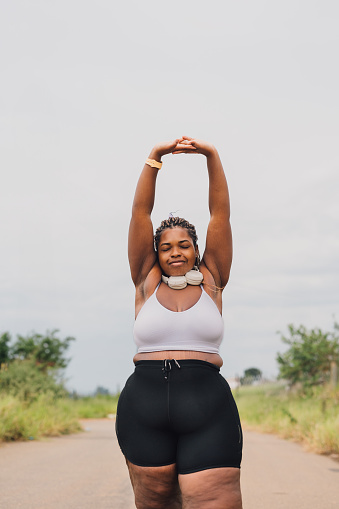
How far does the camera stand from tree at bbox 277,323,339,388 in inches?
827

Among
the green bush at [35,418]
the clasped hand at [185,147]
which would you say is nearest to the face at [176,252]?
the clasped hand at [185,147]

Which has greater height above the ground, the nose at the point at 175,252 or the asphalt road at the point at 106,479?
the nose at the point at 175,252

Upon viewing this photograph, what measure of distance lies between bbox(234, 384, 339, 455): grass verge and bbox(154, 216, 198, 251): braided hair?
304 inches

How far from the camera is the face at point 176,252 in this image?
361 centimetres

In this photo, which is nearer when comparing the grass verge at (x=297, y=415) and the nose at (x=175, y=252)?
the nose at (x=175, y=252)

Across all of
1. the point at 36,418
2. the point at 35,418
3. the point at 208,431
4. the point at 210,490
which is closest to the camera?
the point at 210,490

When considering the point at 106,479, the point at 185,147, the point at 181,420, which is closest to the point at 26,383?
the point at 106,479

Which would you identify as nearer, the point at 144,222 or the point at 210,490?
the point at 210,490

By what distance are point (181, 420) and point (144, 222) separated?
1.15 metres

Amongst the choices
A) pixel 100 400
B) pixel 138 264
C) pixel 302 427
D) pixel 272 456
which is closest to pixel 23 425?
pixel 272 456

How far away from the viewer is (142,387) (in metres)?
3.29

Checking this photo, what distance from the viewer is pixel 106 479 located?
752 cm

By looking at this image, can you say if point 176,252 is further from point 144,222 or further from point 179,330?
point 179,330

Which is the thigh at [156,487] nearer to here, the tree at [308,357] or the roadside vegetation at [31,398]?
the roadside vegetation at [31,398]
